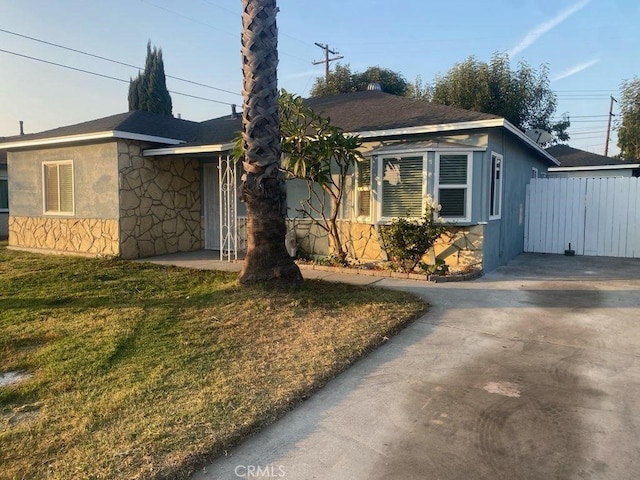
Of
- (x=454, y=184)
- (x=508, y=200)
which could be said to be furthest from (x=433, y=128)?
(x=508, y=200)

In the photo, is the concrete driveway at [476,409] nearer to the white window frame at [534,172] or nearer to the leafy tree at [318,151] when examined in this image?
the leafy tree at [318,151]

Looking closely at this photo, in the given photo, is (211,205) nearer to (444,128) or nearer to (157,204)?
(157,204)

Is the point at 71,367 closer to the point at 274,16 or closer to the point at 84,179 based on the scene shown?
the point at 274,16

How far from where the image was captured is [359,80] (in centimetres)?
2662

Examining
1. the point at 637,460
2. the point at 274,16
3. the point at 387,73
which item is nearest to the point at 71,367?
the point at 637,460

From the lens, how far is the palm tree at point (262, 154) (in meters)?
6.58

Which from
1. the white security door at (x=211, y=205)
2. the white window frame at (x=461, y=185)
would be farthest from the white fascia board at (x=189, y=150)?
the white window frame at (x=461, y=185)

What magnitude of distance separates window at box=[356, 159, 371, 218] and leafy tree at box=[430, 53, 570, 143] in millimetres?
14873

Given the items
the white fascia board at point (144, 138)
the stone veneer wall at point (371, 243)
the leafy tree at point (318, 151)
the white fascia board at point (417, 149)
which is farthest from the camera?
the white fascia board at point (144, 138)

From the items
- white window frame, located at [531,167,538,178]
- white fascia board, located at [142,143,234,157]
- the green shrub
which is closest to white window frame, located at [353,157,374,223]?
the green shrub

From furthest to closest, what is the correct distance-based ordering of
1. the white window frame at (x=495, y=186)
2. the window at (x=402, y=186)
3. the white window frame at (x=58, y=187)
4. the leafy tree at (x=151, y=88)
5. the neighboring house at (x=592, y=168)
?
the leafy tree at (x=151, y=88) → the neighboring house at (x=592, y=168) → the white window frame at (x=58, y=187) → the white window frame at (x=495, y=186) → the window at (x=402, y=186)

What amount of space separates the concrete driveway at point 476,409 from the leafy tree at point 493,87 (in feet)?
61.1

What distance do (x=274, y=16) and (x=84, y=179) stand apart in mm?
7258

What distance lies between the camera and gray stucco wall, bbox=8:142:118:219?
11016 millimetres
